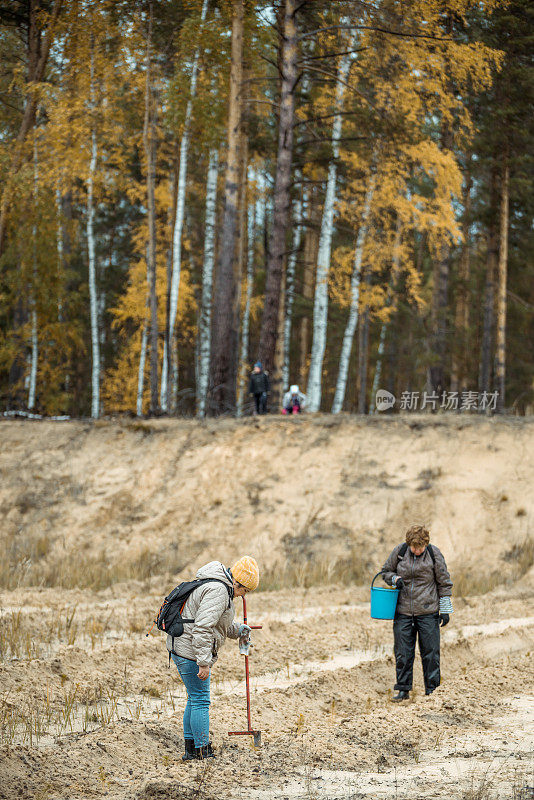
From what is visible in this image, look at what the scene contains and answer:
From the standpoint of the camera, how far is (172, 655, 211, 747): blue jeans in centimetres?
644

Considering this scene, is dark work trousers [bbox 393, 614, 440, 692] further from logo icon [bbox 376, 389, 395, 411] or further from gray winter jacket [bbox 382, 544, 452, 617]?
logo icon [bbox 376, 389, 395, 411]

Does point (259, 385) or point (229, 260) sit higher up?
point (229, 260)

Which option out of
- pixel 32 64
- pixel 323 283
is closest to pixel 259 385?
pixel 323 283

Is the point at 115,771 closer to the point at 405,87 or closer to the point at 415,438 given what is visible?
the point at 415,438

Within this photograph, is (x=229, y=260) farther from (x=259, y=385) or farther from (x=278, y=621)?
(x=278, y=621)

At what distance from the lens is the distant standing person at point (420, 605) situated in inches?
348

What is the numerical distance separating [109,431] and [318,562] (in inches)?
243

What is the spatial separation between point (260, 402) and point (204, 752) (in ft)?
43.2

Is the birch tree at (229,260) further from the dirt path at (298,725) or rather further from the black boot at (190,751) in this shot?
the black boot at (190,751)

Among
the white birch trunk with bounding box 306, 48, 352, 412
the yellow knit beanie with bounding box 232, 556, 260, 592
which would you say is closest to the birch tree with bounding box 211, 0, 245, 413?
the white birch trunk with bounding box 306, 48, 352, 412

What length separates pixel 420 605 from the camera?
348 inches

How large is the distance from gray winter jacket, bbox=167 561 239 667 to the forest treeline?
33.2 feet

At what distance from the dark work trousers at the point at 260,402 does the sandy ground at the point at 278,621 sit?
1070 millimetres

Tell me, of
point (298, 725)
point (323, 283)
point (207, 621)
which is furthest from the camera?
point (323, 283)
